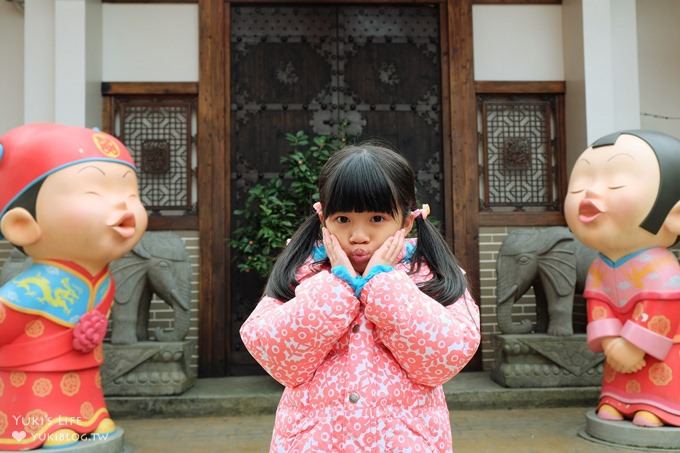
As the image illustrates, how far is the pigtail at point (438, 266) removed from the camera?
5.61ft

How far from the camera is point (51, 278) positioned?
3.52 m

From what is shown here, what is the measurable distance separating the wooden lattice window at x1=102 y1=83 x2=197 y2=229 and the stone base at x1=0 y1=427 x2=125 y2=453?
2260mm

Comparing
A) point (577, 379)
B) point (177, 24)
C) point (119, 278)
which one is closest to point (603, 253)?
point (577, 379)

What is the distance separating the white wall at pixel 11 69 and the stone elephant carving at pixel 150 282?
6.90ft

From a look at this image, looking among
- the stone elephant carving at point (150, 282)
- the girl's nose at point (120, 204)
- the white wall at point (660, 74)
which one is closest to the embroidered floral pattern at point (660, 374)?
the white wall at point (660, 74)

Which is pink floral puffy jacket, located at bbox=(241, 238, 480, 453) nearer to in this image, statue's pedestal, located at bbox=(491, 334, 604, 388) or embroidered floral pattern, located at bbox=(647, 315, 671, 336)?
embroidered floral pattern, located at bbox=(647, 315, 671, 336)

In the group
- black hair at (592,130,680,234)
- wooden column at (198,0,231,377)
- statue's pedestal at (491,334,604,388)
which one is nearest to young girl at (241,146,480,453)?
black hair at (592,130,680,234)

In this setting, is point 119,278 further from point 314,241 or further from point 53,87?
point 314,241

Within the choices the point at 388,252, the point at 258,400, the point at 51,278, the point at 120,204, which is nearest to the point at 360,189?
the point at 388,252

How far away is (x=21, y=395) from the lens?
3465mm

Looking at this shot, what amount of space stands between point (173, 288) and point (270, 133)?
184cm

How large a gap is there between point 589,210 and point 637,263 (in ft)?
1.46

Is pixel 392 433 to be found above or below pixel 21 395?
above

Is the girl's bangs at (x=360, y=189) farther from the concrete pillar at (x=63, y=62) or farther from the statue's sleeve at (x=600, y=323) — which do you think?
the concrete pillar at (x=63, y=62)
